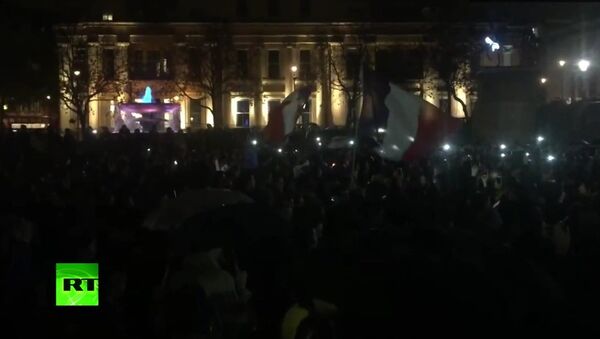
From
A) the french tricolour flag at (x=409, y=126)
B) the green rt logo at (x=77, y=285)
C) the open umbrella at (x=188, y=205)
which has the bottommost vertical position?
the green rt logo at (x=77, y=285)

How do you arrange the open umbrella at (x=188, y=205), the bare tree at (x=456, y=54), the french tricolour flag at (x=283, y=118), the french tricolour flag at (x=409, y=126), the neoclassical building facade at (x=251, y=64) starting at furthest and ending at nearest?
the neoclassical building facade at (x=251, y=64)
the bare tree at (x=456, y=54)
the french tricolour flag at (x=283, y=118)
the french tricolour flag at (x=409, y=126)
the open umbrella at (x=188, y=205)

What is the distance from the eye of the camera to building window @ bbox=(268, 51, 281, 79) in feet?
204

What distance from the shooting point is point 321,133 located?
112ft

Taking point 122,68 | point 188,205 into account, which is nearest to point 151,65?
point 122,68

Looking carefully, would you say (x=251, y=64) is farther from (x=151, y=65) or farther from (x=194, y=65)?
(x=151, y=65)

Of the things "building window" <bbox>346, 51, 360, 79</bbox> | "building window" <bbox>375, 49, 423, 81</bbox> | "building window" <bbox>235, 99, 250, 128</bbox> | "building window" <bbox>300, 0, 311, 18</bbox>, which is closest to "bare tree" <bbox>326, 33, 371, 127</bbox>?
"building window" <bbox>346, 51, 360, 79</bbox>

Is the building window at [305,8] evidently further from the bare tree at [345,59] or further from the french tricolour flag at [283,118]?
the french tricolour flag at [283,118]

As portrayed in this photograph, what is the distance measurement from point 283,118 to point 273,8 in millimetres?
50462

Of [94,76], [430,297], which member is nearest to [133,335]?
[430,297]

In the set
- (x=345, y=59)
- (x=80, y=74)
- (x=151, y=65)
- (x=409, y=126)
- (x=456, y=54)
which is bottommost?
(x=409, y=126)

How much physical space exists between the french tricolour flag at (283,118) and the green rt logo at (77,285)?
10220 mm

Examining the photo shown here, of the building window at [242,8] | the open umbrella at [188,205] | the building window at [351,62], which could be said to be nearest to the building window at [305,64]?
the building window at [351,62]

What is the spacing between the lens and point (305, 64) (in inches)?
2436

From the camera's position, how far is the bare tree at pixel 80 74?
178ft
